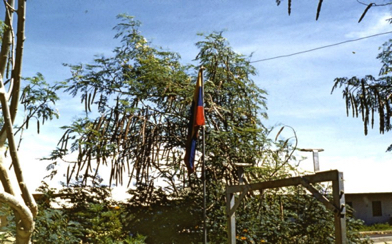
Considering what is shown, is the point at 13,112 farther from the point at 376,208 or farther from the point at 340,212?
the point at 376,208

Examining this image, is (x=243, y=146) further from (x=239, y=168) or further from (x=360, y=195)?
(x=360, y=195)

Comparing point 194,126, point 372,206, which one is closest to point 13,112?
point 194,126

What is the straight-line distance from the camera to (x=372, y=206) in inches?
1296

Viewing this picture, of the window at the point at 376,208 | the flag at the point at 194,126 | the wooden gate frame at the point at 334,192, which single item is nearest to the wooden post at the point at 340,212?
the wooden gate frame at the point at 334,192

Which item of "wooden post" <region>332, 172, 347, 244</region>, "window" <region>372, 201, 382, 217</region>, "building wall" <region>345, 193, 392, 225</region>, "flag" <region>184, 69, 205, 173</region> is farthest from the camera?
"window" <region>372, 201, 382, 217</region>

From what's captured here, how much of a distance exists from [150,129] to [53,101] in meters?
3.09

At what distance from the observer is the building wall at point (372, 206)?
3206 cm

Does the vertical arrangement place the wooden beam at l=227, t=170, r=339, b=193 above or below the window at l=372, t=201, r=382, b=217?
above

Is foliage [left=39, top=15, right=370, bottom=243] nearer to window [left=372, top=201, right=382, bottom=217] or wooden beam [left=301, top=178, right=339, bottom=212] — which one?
wooden beam [left=301, top=178, right=339, bottom=212]

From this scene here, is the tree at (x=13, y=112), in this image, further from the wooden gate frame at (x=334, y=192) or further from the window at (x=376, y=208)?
the window at (x=376, y=208)

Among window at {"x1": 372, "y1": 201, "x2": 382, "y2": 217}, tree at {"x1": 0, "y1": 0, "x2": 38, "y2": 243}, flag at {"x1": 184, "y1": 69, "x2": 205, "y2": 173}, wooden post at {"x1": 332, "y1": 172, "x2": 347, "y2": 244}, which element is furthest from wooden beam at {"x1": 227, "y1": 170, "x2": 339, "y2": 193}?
window at {"x1": 372, "y1": 201, "x2": 382, "y2": 217}

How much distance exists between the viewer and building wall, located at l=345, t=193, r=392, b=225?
105 feet

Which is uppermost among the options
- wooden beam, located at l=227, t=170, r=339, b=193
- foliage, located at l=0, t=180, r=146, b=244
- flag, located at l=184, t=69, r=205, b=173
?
flag, located at l=184, t=69, r=205, b=173

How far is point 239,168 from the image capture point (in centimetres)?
1102
